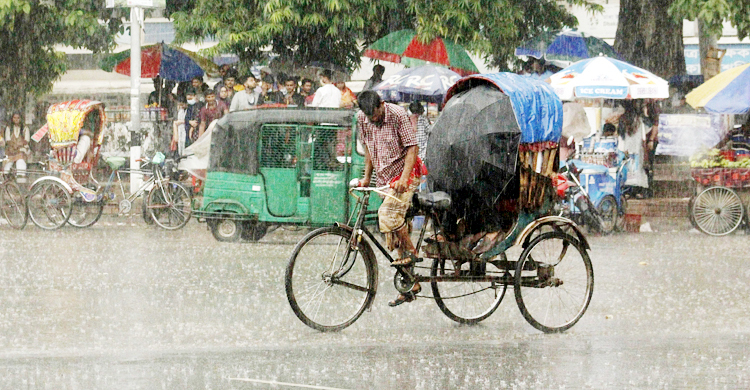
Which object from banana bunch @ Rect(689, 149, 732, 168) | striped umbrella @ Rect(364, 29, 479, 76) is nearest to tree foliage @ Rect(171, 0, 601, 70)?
striped umbrella @ Rect(364, 29, 479, 76)

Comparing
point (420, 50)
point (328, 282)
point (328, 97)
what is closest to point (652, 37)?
point (420, 50)

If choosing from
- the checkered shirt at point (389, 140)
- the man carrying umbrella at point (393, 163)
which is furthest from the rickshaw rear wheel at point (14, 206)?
the checkered shirt at point (389, 140)

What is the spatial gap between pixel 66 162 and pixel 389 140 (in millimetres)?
9933

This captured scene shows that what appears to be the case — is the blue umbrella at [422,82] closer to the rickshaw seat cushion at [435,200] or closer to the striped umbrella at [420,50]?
the striped umbrella at [420,50]

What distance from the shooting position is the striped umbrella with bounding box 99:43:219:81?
22.7 m

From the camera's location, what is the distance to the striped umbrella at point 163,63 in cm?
2273

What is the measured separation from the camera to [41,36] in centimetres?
2242

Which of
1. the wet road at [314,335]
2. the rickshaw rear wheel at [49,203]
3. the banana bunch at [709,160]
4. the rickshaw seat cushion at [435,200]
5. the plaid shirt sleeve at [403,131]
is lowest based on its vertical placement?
the wet road at [314,335]

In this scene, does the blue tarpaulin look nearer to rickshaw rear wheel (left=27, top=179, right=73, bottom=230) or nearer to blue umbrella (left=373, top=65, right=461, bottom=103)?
rickshaw rear wheel (left=27, top=179, right=73, bottom=230)

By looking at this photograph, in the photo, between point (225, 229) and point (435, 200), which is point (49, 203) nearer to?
point (225, 229)

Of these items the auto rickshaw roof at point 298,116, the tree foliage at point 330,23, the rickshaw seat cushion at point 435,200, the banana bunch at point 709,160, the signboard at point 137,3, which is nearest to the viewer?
the rickshaw seat cushion at point 435,200

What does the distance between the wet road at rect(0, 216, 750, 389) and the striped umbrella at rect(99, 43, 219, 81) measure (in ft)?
34.6

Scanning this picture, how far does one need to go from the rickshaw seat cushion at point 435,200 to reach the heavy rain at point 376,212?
13 mm

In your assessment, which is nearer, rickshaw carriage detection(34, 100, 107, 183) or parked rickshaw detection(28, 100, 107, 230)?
parked rickshaw detection(28, 100, 107, 230)
